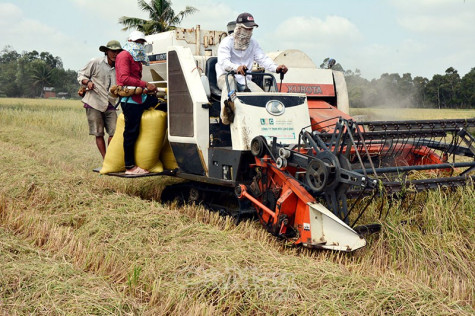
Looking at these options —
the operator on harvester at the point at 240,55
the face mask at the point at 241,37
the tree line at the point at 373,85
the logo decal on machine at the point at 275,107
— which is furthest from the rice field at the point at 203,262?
the tree line at the point at 373,85

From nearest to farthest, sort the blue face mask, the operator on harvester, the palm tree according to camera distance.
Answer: the operator on harvester → the blue face mask → the palm tree

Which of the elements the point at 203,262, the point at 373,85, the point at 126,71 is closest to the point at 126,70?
the point at 126,71

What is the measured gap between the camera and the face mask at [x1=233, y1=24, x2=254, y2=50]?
5.81 m

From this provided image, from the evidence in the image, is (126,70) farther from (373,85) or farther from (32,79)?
(32,79)

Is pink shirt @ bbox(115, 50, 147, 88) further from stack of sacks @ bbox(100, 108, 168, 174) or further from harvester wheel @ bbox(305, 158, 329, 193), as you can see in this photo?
harvester wheel @ bbox(305, 158, 329, 193)

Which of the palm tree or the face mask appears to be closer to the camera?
the face mask

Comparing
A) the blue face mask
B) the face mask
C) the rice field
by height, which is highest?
the face mask

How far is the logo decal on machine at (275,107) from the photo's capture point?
5.30 meters

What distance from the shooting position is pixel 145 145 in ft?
19.7

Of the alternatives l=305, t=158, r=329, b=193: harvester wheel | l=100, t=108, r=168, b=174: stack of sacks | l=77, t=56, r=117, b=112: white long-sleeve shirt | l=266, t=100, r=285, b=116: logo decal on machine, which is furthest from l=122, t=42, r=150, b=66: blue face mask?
l=305, t=158, r=329, b=193: harvester wheel

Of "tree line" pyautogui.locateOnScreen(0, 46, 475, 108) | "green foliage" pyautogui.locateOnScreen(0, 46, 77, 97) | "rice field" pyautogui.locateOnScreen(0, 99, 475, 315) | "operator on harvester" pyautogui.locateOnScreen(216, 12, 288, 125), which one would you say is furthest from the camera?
"green foliage" pyautogui.locateOnScreen(0, 46, 77, 97)

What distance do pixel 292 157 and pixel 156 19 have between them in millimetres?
29117

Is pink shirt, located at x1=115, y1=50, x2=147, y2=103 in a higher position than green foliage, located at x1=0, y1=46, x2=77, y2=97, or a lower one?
lower

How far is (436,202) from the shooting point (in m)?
4.59
